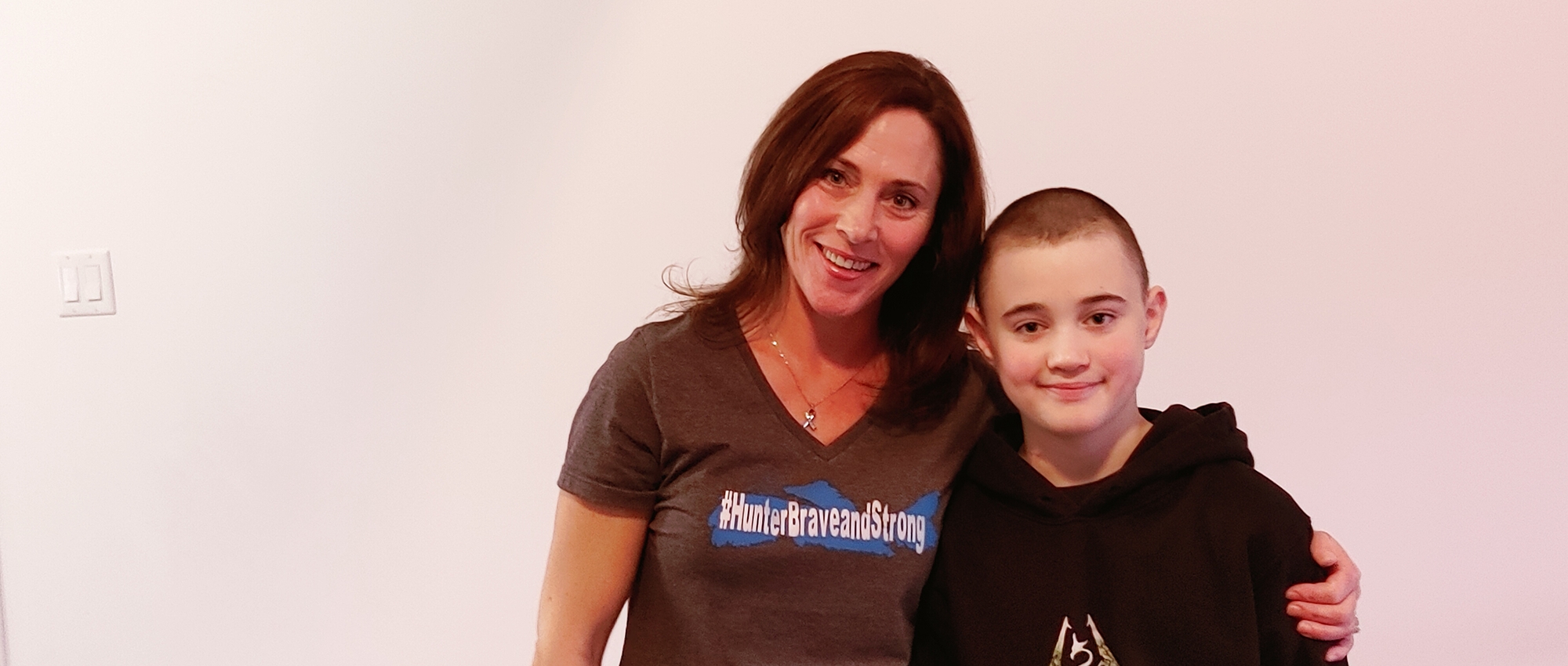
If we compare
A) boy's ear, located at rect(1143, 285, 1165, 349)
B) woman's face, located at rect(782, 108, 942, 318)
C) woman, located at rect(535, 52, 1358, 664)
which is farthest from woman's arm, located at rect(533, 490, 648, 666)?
boy's ear, located at rect(1143, 285, 1165, 349)

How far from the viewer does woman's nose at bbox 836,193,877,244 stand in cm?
107

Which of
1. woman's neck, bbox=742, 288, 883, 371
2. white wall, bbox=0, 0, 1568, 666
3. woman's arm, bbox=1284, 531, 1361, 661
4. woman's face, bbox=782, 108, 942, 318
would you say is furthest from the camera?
white wall, bbox=0, 0, 1568, 666

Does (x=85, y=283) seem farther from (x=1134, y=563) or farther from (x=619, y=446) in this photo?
(x=1134, y=563)

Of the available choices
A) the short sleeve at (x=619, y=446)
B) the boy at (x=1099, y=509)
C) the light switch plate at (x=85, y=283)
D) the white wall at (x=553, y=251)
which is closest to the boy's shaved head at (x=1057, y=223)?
the boy at (x=1099, y=509)

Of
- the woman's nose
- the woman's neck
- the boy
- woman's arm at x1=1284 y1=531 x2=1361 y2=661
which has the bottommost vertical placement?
woman's arm at x1=1284 y1=531 x2=1361 y2=661

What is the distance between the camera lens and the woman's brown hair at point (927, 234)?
Answer: 1.11m

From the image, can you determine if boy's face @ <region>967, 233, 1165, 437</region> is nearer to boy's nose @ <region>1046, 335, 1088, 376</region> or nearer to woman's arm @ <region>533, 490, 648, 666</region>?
boy's nose @ <region>1046, 335, 1088, 376</region>

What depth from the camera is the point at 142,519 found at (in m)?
1.89

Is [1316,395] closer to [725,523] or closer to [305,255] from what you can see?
[725,523]

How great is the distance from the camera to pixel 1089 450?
43.4 inches

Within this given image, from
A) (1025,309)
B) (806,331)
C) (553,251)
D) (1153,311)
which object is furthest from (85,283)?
(1153,311)

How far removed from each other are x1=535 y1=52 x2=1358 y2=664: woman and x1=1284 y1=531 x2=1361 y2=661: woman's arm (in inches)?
0.5

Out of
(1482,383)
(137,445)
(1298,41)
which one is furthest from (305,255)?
(1482,383)

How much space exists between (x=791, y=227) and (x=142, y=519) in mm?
1464
